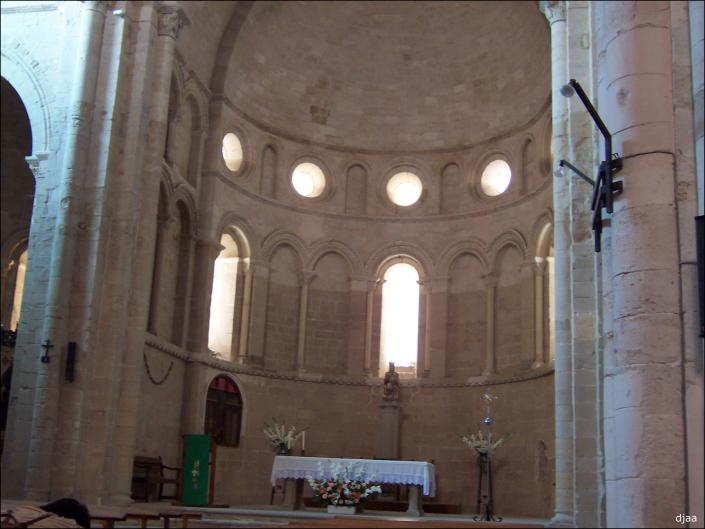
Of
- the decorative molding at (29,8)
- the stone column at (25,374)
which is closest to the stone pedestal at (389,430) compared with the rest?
the stone column at (25,374)

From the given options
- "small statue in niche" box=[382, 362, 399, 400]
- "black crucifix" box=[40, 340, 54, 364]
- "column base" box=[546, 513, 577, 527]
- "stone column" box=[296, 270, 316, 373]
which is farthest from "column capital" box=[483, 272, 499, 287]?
"black crucifix" box=[40, 340, 54, 364]

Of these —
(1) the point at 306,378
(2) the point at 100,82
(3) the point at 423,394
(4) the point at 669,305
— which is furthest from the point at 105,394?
(4) the point at 669,305

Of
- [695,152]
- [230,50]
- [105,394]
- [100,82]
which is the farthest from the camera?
[230,50]

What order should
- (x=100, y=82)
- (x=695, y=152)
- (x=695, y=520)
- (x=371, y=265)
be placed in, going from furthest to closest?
1. (x=371, y=265)
2. (x=100, y=82)
3. (x=695, y=152)
4. (x=695, y=520)

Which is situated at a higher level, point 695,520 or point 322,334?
point 322,334

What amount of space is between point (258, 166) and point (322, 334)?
211 inches

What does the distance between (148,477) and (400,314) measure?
402 inches

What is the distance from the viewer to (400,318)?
1132 inches

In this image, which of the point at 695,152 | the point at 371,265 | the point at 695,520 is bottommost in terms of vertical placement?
the point at 695,520

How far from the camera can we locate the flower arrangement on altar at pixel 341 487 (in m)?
19.0

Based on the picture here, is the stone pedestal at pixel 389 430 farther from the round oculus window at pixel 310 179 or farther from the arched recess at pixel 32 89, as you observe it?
the arched recess at pixel 32 89

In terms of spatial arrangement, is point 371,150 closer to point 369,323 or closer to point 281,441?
point 369,323

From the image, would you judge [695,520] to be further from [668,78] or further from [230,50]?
[230,50]

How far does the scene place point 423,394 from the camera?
27.3m
